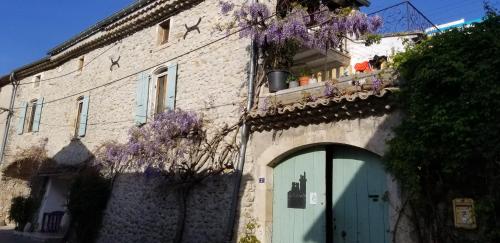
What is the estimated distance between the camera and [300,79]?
7754 millimetres

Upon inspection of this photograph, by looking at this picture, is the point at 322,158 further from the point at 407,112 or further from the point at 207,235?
the point at 207,235

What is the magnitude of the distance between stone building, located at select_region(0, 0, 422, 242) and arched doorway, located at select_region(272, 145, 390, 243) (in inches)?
0.7

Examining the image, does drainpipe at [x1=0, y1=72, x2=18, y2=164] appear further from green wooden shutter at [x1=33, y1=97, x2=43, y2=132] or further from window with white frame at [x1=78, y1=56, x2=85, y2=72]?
window with white frame at [x1=78, y1=56, x2=85, y2=72]

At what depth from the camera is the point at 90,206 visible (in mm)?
10930

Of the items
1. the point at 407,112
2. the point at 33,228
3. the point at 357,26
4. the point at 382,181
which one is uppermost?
the point at 357,26

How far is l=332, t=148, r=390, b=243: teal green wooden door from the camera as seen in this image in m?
6.09

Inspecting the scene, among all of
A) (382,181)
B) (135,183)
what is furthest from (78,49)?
(382,181)

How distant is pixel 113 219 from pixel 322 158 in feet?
20.7

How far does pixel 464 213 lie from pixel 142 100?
316 inches

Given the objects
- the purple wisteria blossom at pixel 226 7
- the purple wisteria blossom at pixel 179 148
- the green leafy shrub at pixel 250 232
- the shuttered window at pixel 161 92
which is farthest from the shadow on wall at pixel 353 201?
the shuttered window at pixel 161 92

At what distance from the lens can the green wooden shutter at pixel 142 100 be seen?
10492 mm

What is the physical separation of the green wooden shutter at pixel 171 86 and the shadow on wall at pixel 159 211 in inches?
71.4

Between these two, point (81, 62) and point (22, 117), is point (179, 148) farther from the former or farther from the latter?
point (22, 117)

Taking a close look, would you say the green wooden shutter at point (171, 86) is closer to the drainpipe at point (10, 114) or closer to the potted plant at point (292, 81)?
the potted plant at point (292, 81)
